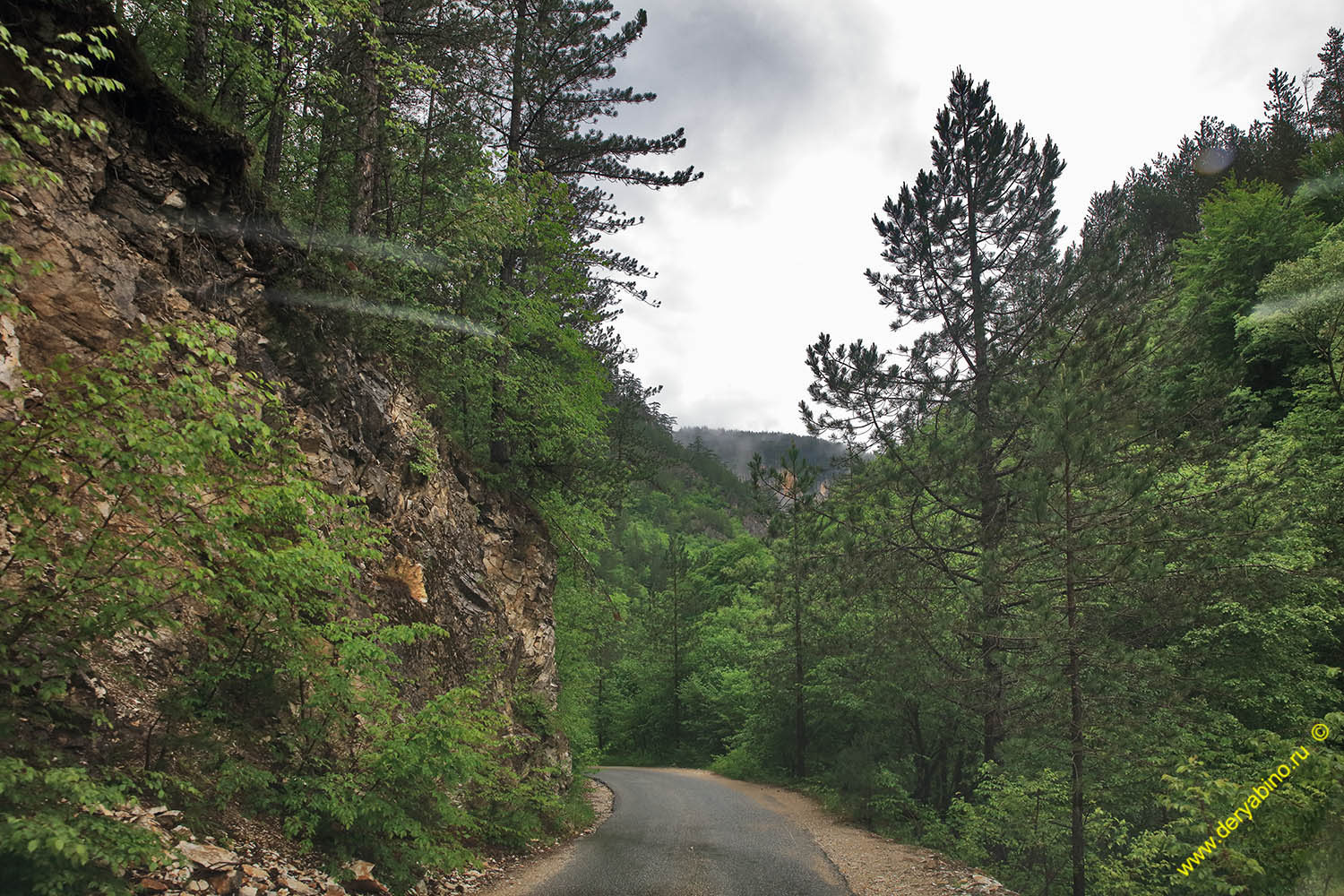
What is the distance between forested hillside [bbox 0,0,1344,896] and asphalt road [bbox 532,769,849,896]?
1318mm

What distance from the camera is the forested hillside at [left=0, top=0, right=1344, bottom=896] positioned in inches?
159

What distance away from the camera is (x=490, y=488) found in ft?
43.5

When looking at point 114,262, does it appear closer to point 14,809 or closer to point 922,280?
point 14,809

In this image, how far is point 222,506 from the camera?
13.8ft

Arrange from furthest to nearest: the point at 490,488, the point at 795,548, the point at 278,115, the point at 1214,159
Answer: the point at 1214,159 < the point at 795,548 < the point at 490,488 < the point at 278,115

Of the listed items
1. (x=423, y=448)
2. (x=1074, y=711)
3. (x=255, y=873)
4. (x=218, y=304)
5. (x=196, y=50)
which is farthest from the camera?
(x=423, y=448)

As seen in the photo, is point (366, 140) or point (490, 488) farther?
point (490, 488)

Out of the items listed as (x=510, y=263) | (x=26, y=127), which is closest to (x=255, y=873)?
(x=26, y=127)

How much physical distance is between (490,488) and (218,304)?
6870 millimetres

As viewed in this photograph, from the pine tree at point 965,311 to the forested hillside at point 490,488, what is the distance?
7 centimetres

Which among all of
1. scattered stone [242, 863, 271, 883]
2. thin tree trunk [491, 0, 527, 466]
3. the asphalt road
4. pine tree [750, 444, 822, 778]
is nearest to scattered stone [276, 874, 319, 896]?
scattered stone [242, 863, 271, 883]

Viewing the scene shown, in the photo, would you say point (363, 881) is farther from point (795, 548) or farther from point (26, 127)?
point (795, 548)

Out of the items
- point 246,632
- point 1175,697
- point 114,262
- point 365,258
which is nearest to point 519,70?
point 365,258

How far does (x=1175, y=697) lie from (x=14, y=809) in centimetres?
1092
